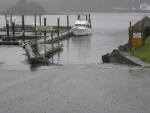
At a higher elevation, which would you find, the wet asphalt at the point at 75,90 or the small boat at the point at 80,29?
the small boat at the point at 80,29

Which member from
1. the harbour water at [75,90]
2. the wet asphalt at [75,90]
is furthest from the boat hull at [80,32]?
the wet asphalt at [75,90]

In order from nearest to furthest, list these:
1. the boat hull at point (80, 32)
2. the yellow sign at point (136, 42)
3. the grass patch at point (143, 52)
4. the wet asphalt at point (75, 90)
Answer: the wet asphalt at point (75, 90), the grass patch at point (143, 52), the yellow sign at point (136, 42), the boat hull at point (80, 32)

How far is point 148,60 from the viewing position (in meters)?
19.2

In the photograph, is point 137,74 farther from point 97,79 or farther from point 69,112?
point 69,112

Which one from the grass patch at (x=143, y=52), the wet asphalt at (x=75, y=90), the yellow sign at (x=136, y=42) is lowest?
the wet asphalt at (x=75, y=90)

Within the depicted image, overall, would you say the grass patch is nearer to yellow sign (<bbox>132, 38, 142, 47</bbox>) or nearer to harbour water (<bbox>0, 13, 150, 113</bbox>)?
yellow sign (<bbox>132, 38, 142, 47</bbox>)

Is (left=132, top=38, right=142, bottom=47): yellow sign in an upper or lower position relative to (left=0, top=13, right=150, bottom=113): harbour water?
upper

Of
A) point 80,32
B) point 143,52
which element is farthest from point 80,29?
point 143,52

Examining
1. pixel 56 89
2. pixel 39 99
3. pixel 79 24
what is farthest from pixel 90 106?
pixel 79 24

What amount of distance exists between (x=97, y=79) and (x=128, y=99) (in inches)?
140

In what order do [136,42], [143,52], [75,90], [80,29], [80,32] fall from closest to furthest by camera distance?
[75,90] < [143,52] < [136,42] < [80,32] < [80,29]

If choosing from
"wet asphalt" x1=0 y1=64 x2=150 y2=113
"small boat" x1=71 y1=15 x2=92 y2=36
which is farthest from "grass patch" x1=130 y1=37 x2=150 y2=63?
"small boat" x1=71 y1=15 x2=92 y2=36

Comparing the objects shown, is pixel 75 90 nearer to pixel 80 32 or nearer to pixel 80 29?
pixel 80 32

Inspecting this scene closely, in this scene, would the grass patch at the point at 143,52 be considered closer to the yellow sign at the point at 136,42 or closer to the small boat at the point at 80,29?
the yellow sign at the point at 136,42
